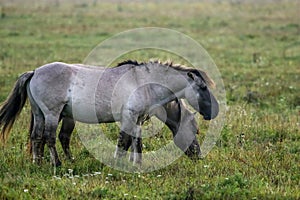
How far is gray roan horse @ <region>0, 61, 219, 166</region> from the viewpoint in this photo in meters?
7.62

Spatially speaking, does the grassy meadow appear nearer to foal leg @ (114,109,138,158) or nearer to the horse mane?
foal leg @ (114,109,138,158)

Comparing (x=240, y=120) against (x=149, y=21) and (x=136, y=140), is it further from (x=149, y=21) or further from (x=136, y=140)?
(x=149, y=21)

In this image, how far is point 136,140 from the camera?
25.7 feet

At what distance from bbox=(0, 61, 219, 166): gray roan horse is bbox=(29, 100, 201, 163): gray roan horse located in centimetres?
16

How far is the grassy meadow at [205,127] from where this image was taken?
6297 millimetres

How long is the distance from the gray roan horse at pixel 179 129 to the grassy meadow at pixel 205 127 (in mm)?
207

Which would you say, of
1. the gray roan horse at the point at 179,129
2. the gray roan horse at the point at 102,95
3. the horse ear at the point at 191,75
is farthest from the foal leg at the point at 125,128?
the horse ear at the point at 191,75

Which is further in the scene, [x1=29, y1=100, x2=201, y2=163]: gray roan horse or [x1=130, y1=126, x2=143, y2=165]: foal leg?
[x1=29, y1=100, x2=201, y2=163]: gray roan horse

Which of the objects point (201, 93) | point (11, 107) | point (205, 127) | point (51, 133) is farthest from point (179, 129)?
point (11, 107)

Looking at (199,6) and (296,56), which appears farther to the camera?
(199,6)

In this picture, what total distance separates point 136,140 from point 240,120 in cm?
291

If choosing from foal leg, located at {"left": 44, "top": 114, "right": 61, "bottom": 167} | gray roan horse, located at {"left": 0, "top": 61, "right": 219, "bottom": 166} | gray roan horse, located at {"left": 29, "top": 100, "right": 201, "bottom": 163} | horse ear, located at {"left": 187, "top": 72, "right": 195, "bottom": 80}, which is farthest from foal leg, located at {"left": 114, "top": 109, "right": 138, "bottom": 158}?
horse ear, located at {"left": 187, "top": 72, "right": 195, "bottom": 80}

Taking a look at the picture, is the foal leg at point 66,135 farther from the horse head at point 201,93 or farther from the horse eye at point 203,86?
the horse eye at point 203,86

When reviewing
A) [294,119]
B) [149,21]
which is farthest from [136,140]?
[149,21]
